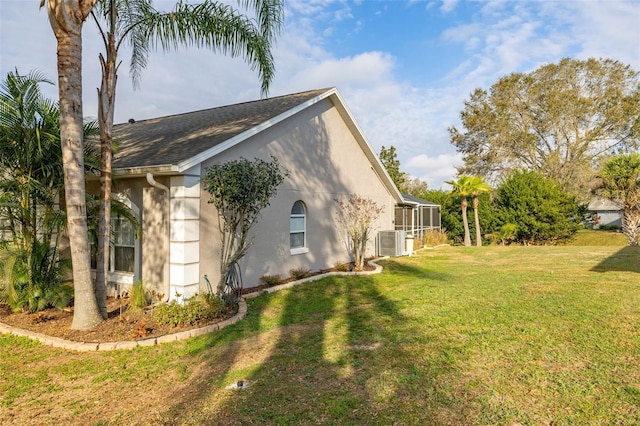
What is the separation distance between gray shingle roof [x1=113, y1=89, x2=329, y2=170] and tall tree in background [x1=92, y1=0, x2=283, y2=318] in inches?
55.7

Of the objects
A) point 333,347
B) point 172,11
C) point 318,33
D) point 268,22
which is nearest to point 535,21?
point 318,33

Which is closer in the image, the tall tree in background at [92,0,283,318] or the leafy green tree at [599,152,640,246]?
the tall tree in background at [92,0,283,318]

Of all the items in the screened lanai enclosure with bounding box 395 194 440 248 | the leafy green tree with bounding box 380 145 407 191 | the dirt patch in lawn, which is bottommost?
the dirt patch in lawn

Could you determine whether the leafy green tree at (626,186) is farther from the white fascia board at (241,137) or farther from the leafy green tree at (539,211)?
the white fascia board at (241,137)

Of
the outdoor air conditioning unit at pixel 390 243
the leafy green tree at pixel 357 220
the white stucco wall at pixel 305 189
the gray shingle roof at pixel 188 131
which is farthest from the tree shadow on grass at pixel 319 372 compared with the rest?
the outdoor air conditioning unit at pixel 390 243

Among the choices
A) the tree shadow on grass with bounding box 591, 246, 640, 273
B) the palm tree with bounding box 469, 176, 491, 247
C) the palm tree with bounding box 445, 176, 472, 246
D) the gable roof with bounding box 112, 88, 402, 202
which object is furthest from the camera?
→ the palm tree with bounding box 445, 176, 472, 246

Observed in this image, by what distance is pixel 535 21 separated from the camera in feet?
41.8

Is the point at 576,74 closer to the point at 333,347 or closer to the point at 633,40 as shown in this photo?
the point at 633,40

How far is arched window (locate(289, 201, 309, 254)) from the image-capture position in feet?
37.6

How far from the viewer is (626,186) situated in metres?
21.1

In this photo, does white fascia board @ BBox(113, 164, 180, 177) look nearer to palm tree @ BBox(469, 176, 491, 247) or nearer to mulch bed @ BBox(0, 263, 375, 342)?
mulch bed @ BBox(0, 263, 375, 342)

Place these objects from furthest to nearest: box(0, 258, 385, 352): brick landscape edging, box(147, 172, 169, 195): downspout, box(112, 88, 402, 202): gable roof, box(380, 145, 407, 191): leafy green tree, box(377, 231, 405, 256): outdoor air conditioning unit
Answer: box(380, 145, 407, 191): leafy green tree
box(377, 231, 405, 256): outdoor air conditioning unit
box(112, 88, 402, 202): gable roof
box(147, 172, 169, 195): downspout
box(0, 258, 385, 352): brick landscape edging

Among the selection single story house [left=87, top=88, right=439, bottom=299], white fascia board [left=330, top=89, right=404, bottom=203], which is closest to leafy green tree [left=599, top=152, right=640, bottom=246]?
white fascia board [left=330, top=89, right=404, bottom=203]

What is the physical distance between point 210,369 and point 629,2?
630 inches
